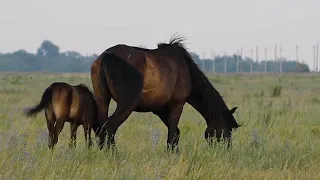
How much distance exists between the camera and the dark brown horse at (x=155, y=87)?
6887 millimetres

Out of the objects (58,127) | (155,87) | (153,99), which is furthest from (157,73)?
(58,127)

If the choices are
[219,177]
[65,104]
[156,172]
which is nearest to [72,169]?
[156,172]

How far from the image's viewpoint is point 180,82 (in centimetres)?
762

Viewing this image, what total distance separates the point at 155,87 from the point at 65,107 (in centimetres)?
151

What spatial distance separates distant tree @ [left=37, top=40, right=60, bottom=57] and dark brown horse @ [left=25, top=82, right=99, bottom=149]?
15154cm

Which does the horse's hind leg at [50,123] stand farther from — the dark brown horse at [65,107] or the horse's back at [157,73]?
the horse's back at [157,73]

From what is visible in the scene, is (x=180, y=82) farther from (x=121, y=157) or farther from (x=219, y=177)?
(x=219, y=177)

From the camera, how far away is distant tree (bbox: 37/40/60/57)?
6156 inches

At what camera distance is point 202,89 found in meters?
7.92

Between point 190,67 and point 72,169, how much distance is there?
297cm

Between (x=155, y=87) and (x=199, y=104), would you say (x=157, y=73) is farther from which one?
(x=199, y=104)

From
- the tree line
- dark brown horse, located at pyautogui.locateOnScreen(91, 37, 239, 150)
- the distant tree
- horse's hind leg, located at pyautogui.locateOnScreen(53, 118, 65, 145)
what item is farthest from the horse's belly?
the distant tree

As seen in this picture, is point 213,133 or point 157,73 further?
point 213,133

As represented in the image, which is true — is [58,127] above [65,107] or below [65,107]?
below
